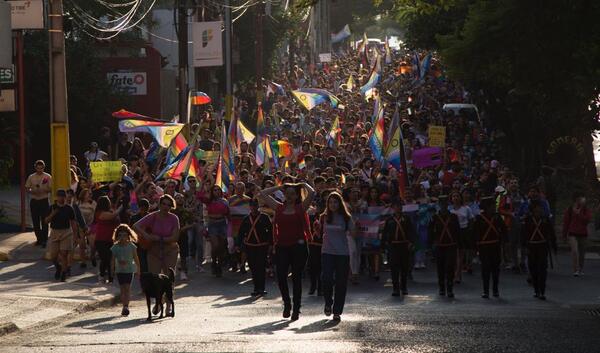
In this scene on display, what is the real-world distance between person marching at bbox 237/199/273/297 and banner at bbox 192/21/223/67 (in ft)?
65.3

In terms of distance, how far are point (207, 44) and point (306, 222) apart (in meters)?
23.6

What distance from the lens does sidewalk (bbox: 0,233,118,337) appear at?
1727 centimetres

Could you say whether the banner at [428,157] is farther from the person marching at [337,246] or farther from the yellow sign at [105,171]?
the person marching at [337,246]

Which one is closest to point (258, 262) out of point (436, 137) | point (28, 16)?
point (28, 16)

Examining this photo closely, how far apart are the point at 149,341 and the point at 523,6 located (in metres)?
12.1

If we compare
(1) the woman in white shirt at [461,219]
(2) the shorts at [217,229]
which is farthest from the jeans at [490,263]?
(2) the shorts at [217,229]

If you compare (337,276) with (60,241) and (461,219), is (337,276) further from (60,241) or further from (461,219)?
(461,219)

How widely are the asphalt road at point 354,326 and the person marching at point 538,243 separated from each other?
12.0 inches

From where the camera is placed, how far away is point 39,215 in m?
25.1

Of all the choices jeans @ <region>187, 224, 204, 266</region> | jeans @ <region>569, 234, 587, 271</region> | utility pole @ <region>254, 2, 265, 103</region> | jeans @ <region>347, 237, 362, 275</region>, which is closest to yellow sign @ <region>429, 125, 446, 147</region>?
jeans @ <region>569, 234, 587, 271</region>

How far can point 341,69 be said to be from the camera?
7462 cm

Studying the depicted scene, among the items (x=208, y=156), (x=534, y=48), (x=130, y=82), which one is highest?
(x=130, y=82)

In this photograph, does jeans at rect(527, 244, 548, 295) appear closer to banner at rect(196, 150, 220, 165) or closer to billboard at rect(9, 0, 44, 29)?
banner at rect(196, 150, 220, 165)

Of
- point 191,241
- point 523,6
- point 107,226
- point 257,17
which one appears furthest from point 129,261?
point 257,17
